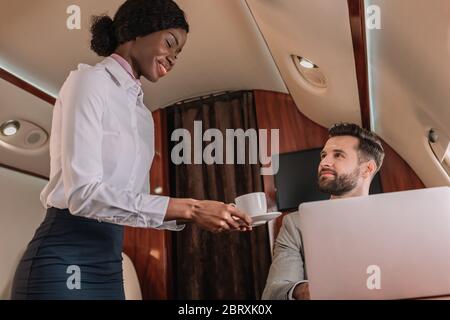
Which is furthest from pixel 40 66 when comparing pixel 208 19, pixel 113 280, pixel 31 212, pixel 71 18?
pixel 113 280

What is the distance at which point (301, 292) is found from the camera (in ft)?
3.15

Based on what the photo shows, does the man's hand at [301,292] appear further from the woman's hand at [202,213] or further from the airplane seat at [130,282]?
the airplane seat at [130,282]

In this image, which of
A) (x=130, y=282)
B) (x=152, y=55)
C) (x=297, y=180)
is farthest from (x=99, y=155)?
(x=297, y=180)

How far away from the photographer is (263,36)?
1831 millimetres

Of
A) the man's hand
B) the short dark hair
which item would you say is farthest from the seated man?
the man's hand

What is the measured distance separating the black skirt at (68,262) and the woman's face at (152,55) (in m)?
0.28

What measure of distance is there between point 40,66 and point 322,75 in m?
1.05

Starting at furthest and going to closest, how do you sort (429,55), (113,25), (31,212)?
(31,212) < (429,55) < (113,25)

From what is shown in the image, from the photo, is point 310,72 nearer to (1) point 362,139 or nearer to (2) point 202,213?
(1) point 362,139

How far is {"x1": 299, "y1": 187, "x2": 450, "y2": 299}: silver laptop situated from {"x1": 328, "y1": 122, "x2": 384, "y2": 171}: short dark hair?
769 mm

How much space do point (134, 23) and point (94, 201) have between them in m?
0.37

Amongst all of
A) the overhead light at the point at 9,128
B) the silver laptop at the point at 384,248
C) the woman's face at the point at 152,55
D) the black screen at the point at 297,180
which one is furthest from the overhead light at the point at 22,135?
the silver laptop at the point at 384,248

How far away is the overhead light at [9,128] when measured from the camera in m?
2.11

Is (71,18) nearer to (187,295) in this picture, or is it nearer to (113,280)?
(113,280)
